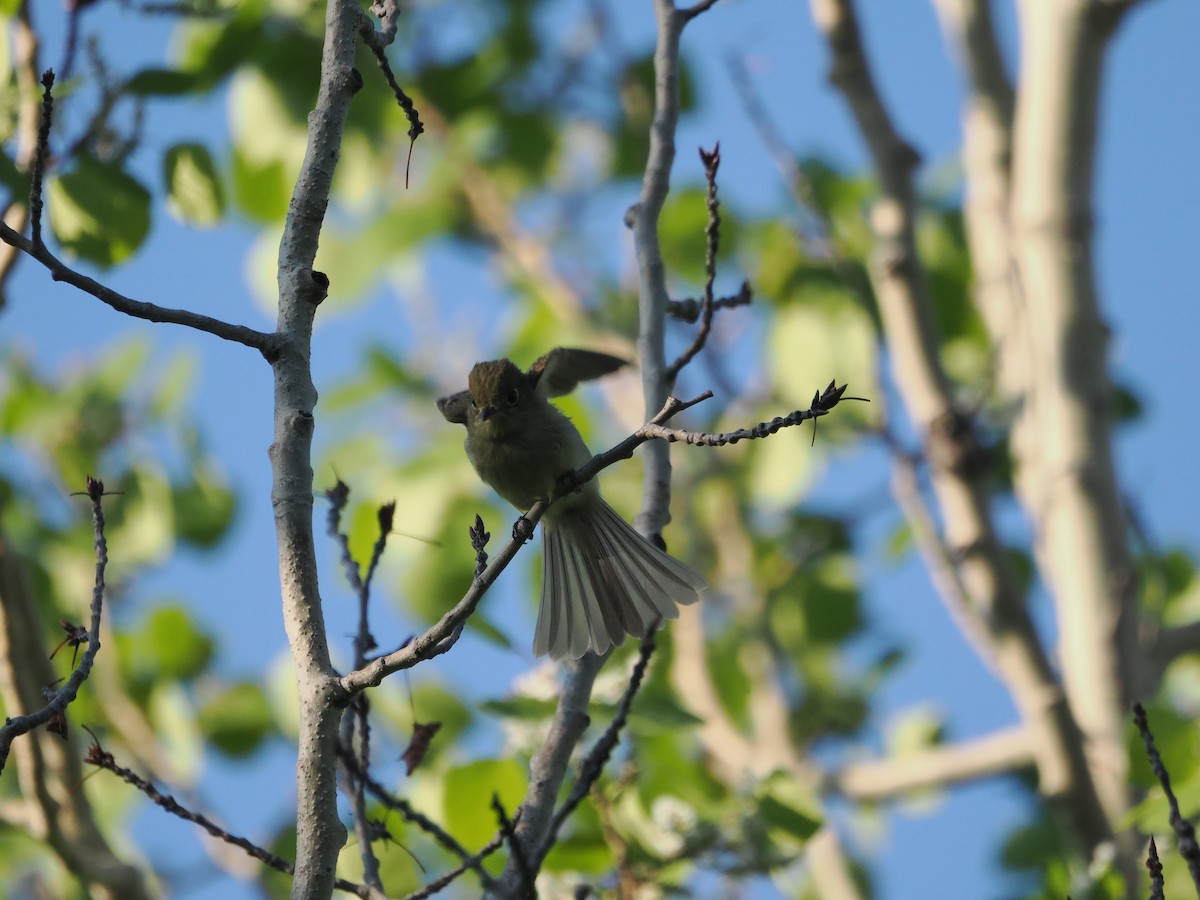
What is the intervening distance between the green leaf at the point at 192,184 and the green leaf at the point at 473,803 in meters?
1.71

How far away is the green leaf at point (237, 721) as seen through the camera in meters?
5.84

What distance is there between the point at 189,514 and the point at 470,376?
2.49m

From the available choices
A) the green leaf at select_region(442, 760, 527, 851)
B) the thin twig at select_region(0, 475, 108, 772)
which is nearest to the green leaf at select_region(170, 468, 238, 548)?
the green leaf at select_region(442, 760, 527, 851)

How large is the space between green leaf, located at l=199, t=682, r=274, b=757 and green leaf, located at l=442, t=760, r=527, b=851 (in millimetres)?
2603

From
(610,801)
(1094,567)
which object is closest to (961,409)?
(1094,567)

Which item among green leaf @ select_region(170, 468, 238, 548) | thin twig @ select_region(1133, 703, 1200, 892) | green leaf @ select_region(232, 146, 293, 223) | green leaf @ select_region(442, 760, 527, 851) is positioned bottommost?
thin twig @ select_region(1133, 703, 1200, 892)

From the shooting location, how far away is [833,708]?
20.4ft

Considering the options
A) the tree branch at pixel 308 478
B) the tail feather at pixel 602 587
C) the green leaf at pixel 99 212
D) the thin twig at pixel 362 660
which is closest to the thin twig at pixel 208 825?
the thin twig at pixel 362 660

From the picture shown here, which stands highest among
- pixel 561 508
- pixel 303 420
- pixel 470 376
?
pixel 470 376

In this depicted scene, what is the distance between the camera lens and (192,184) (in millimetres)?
3670

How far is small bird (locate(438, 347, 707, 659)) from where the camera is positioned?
3553mm

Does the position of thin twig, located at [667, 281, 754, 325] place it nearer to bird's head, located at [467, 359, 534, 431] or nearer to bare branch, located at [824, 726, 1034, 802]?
bird's head, located at [467, 359, 534, 431]

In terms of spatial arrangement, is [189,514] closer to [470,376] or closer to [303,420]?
[470,376]

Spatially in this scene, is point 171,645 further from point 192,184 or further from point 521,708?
point 521,708
